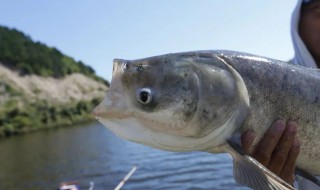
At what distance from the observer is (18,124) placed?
62.4 metres

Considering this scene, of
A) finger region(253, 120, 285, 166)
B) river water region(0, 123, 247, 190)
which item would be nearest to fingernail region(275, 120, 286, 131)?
finger region(253, 120, 285, 166)

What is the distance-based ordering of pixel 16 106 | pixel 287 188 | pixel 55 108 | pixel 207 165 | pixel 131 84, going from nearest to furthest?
pixel 287 188 → pixel 131 84 → pixel 207 165 → pixel 16 106 → pixel 55 108

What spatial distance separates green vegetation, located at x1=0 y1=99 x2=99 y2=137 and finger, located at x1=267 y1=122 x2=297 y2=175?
195ft

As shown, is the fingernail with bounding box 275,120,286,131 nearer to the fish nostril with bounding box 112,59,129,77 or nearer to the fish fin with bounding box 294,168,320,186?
the fish fin with bounding box 294,168,320,186

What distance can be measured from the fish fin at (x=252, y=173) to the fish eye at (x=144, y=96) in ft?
2.11

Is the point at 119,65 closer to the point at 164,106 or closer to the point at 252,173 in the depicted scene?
the point at 164,106

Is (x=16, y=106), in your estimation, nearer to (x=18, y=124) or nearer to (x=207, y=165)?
(x=18, y=124)

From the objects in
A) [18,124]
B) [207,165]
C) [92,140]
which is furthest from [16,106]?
[207,165]

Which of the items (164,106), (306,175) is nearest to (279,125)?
(306,175)

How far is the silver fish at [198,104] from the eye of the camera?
9.45 ft

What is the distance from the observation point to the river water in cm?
1949

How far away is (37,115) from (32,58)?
23167 mm

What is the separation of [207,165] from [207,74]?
65.2 feet

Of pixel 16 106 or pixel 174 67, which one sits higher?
pixel 174 67
